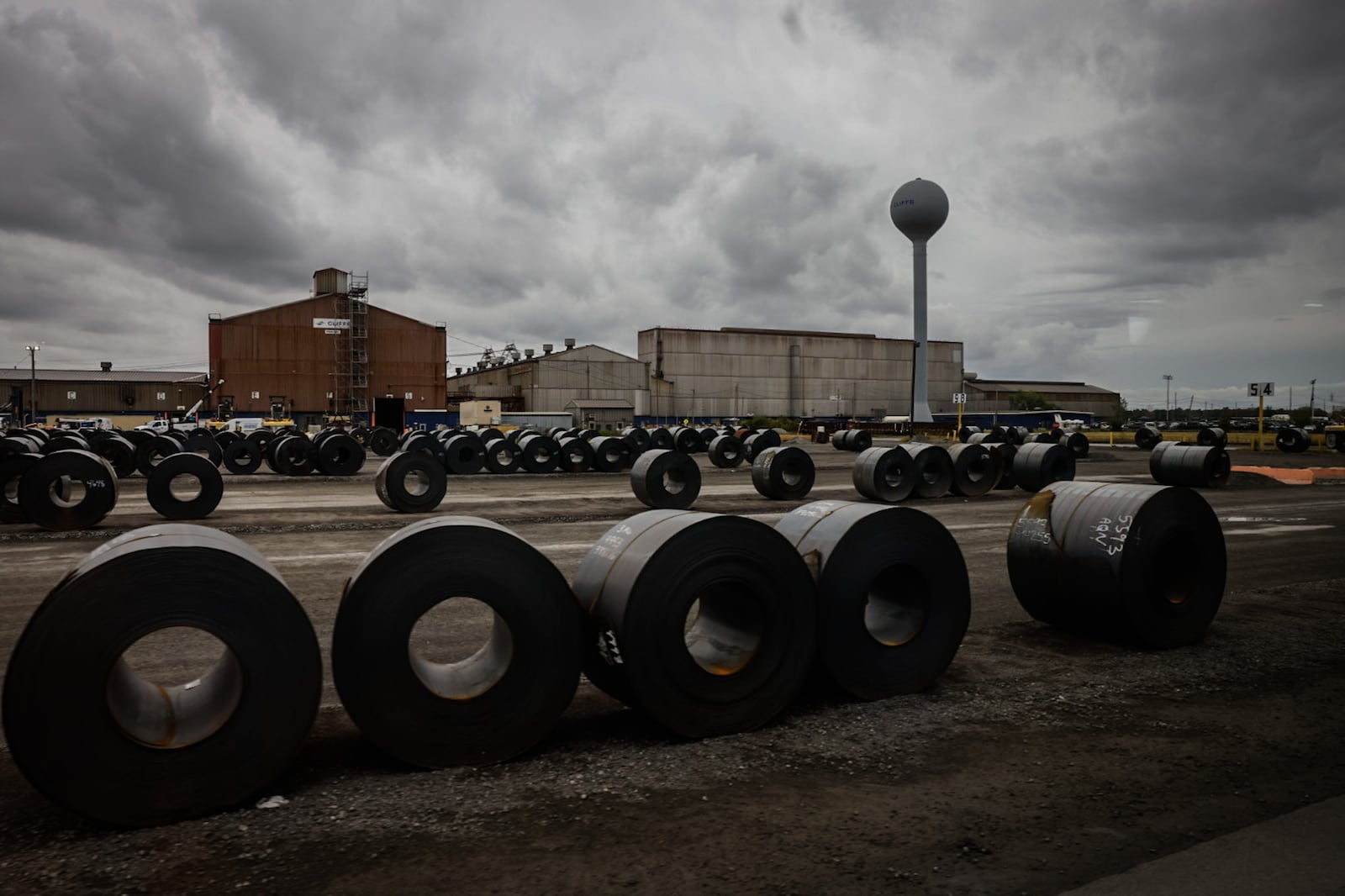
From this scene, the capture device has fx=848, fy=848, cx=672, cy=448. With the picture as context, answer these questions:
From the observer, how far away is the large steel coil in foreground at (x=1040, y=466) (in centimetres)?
2453

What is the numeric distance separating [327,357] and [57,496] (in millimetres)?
55555

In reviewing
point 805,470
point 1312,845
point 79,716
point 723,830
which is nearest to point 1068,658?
point 1312,845

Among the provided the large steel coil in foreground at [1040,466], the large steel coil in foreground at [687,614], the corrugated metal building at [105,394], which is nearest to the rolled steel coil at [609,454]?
the large steel coil in foreground at [1040,466]

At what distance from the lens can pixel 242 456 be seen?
3123cm

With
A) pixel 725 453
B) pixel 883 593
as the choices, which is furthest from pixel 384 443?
pixel 883 593

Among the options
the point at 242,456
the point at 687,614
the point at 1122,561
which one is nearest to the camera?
the point at 687,614

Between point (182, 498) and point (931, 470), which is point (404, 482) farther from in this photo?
point (931, 470)

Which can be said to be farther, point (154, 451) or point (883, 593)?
point (154, 451)

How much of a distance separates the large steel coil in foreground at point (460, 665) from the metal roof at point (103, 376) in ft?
288

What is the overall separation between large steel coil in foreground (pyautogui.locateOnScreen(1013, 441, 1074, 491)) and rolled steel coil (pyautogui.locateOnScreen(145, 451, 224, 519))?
21.0 meters

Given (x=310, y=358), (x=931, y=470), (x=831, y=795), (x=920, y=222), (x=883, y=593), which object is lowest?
(x=831, y=795)

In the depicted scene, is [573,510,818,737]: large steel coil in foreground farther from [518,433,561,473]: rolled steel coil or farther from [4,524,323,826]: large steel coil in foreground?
[518,433,561,473]: rolled steel coil

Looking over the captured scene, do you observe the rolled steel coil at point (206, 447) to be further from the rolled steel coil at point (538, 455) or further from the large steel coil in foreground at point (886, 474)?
the large steel coil in foreground at point (886, 474)

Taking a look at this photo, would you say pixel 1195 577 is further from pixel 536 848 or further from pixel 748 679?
pixel 536 848
